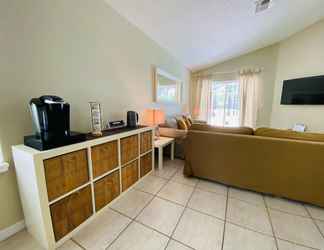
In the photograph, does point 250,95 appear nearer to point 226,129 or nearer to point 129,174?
point 226,129

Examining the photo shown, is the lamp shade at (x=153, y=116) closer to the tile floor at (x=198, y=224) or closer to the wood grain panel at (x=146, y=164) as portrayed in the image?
the wood grain panel at (x=146, y=164)

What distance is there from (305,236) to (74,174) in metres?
2.00

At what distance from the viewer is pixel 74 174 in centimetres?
112

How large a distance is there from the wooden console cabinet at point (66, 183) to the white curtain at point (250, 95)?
4.27 meters

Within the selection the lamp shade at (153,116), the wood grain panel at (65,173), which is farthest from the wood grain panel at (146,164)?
the wood grain panel at (65,173)

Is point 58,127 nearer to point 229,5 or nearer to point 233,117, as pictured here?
point 229,5

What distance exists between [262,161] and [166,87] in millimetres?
2410

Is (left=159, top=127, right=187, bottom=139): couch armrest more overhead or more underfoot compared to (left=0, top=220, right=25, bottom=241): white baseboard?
more overhead

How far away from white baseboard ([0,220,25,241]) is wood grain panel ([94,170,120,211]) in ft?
2.03

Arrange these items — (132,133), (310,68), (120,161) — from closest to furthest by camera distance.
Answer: (120,161) < (132,133) < (310,68)

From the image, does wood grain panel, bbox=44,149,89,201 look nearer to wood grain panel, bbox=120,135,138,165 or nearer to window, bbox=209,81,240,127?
wood grain panel, bbox=120,135,138,165

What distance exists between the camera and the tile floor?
1.09 meters

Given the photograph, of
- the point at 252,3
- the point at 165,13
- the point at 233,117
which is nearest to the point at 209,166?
the point at 165,13

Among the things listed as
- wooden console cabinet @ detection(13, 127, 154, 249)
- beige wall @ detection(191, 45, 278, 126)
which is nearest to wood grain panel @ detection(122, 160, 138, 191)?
wooden console cabinet @ detection(13, 127, 154, 249)
